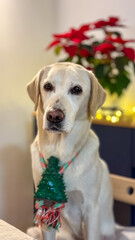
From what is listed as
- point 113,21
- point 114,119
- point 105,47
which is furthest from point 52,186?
point 113,21

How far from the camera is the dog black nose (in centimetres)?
129

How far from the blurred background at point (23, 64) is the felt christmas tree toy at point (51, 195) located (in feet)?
3.14

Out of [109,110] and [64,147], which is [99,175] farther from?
[109,110]

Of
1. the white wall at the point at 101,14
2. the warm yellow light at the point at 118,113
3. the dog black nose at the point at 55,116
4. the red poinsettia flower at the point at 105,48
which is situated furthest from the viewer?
the white wall at the point at 101,14

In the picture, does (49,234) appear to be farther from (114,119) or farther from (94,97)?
(114,119)

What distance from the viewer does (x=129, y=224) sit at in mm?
2037

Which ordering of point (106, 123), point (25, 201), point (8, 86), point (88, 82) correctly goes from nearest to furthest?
point (88, 82), point (106, 123), point (8, 86), point (25, 201)

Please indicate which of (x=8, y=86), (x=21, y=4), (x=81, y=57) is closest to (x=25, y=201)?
(x=8, y=86)

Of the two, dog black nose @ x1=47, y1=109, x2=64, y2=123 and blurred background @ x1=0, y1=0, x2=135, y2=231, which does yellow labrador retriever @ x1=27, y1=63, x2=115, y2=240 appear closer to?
dog black nose @ x1=47, y1=109, x2=64, y2=123

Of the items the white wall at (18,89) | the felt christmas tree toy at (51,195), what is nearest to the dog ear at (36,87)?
the felt christmas tree toy at (51,195)

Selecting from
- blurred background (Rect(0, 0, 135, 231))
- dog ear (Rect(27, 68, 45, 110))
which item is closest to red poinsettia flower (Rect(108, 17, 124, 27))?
blurred background (Rect(0, 0, 135, 231))

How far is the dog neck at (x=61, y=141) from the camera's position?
1.47 metres

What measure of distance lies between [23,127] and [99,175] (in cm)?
103

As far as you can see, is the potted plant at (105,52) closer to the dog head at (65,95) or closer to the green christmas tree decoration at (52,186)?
the dog head at (65,95)
